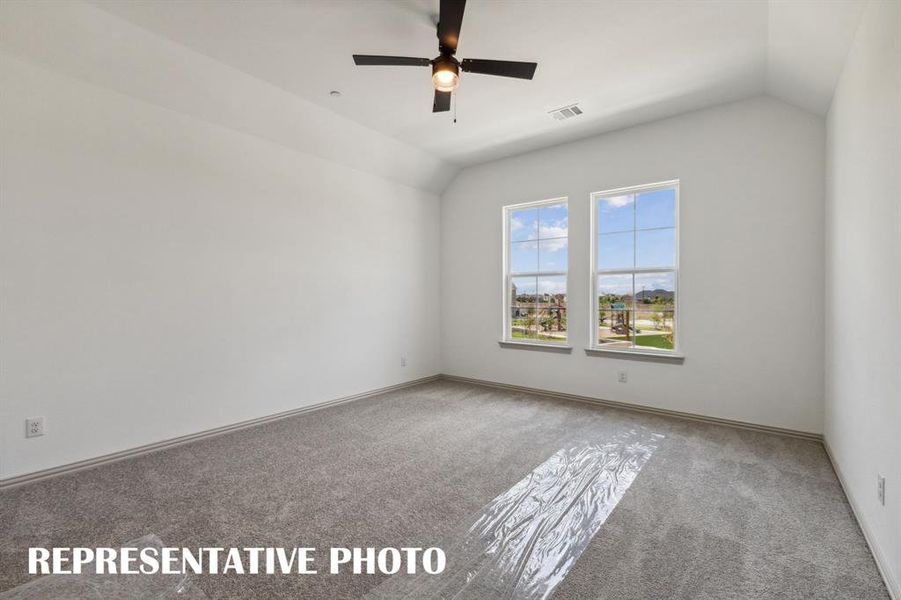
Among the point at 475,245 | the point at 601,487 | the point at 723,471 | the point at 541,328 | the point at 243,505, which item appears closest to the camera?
the point at 243,505

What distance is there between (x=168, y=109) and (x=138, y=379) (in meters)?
2.25

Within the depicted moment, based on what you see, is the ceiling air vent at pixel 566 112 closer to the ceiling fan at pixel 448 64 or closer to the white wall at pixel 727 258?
the white wall at pixel 727 258

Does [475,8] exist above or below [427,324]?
above

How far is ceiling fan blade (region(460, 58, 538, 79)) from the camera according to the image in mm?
2504

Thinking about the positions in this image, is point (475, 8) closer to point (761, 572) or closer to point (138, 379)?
point (761, 572)

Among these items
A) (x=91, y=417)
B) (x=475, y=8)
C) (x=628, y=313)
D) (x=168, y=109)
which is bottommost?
(x=91, y=417)

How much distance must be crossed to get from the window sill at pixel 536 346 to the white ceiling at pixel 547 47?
2612 mm

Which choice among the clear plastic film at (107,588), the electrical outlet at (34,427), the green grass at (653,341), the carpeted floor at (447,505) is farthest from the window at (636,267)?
the electrical outlet at (34,427)

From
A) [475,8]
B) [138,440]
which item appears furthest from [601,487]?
[138,440]

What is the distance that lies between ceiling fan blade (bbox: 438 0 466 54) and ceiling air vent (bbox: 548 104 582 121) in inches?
70.5

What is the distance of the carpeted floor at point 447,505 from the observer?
1756 mm

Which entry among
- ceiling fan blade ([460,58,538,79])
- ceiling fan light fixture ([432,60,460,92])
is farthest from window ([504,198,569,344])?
ceiling fan light fixture ([432,60,460,92])

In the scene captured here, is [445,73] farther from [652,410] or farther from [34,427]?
[652,410]

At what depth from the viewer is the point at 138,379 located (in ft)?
10.4
